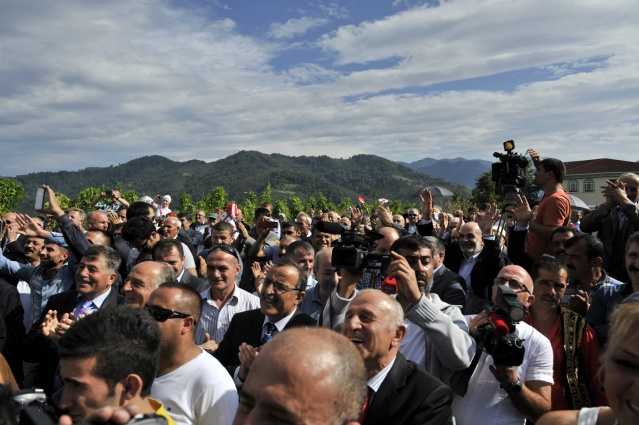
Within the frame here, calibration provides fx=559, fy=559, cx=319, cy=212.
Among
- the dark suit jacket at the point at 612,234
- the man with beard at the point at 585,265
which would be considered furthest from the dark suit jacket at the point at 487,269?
the dark suit jacket at the point at 612,234

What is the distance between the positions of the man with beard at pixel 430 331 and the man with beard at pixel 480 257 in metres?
2.26

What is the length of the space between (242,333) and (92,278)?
1520mm

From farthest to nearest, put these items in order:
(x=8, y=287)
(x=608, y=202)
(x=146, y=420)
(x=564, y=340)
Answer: (x=608, y=202), (x=8, y=287), (x=564, y=340), (x=146, y=420)

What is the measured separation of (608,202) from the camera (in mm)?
6930

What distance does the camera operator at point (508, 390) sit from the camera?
3.53 meters

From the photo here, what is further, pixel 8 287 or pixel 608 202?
pixel 608 202

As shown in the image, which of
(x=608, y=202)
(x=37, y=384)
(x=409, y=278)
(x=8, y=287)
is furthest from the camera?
(x=608, y=202)

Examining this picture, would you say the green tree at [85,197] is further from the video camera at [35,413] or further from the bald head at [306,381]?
the bald head at [306,381]

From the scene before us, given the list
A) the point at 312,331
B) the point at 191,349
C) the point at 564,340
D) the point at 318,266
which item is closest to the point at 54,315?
the point at 191,349

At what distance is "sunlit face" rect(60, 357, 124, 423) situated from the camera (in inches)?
94.1

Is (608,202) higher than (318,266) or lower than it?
higher

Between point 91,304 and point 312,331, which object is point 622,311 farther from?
point 91,304

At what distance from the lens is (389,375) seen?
3047 mm

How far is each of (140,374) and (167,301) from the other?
1.08m
